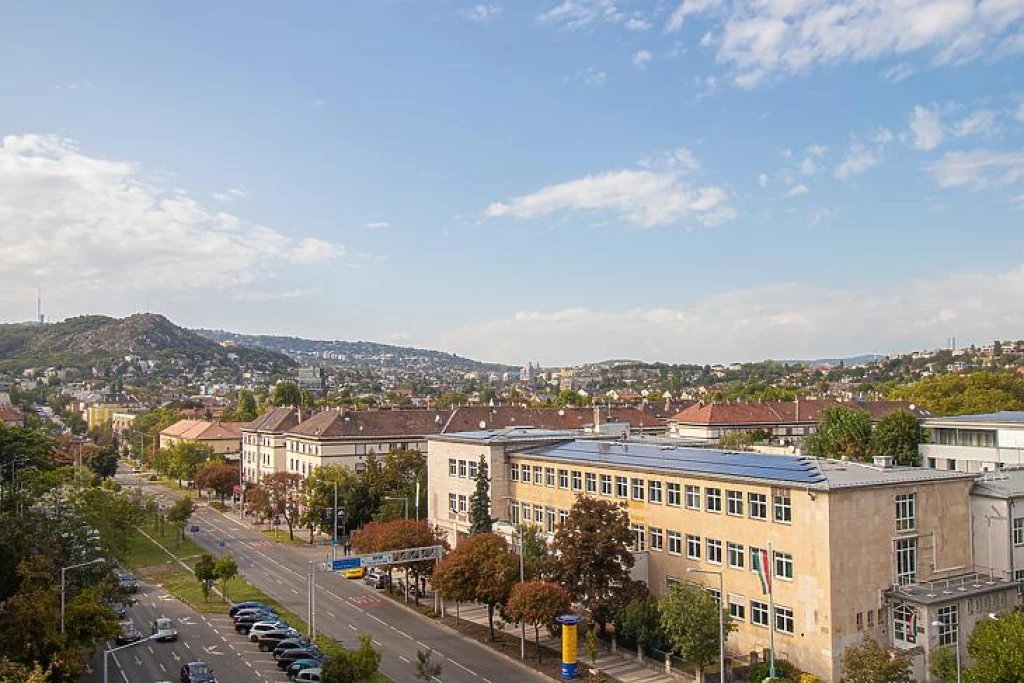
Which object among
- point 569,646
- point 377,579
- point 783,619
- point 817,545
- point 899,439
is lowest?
point 377,579

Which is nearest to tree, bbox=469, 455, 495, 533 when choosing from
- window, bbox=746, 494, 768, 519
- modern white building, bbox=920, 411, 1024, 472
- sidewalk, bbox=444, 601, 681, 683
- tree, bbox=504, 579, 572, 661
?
sidewalk, bbox=444, 601, 681, 683

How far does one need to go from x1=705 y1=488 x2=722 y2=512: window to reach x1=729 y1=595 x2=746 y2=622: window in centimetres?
482

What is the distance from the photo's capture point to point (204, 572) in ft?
204

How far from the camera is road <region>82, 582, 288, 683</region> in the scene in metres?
46.0

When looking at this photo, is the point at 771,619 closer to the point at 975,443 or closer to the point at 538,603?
the point at 538,603

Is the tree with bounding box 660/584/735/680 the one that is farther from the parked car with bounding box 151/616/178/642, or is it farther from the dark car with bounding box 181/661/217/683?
the parked car with bounding box 151/616/178/642

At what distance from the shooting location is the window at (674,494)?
5306 cm

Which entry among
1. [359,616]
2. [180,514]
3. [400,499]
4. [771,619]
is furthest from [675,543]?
[180,514]

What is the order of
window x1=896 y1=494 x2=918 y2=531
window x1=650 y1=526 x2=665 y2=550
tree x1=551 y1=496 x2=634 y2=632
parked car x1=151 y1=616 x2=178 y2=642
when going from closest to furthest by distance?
window x1=896 y1=494 x2=918 y2=531 → tree x1=551 y1=496 x2=634 y2=632 → parked car x1=151 y1=616 x2=178 y2=642 → window x1=650 y1=526 x2=665 y2=550

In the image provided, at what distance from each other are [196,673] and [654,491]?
27.8 meters

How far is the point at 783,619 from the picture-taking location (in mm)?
45062

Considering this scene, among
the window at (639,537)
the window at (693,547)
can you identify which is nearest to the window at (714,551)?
the window at (693,547)

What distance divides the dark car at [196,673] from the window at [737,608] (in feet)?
88.8

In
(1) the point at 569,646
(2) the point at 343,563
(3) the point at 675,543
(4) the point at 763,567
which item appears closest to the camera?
(4) the point at 763,567
